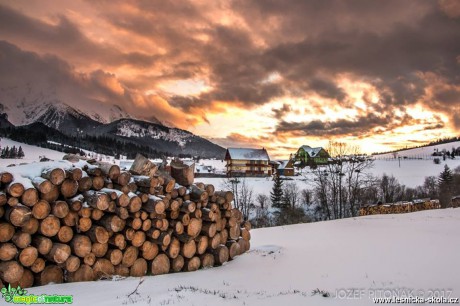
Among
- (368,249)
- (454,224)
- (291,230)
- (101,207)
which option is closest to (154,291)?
(101,207)

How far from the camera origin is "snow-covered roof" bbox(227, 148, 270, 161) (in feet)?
305

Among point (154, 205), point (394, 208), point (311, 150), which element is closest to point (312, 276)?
point (154, 205)

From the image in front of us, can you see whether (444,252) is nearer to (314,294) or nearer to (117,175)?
(314,294)

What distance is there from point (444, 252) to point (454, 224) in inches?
242

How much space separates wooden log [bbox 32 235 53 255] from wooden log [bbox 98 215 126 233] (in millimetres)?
1133

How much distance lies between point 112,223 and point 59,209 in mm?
1124

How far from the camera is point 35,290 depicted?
20.8 ft

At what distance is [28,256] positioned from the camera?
21.6 feet

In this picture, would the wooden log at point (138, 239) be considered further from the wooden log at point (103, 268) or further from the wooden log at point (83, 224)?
the wooden log at point (83, 224)

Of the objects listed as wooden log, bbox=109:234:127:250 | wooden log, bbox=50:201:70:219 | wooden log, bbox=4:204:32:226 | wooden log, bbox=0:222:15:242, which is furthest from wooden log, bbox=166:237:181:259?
wooden log, bbox=0:222:15:242

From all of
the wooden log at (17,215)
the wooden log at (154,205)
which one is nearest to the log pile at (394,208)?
the wooden log at (154,205)

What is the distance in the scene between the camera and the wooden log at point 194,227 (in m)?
8.70

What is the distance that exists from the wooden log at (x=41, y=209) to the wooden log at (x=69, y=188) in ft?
1.59

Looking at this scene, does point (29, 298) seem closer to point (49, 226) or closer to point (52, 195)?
point (49, 226)
